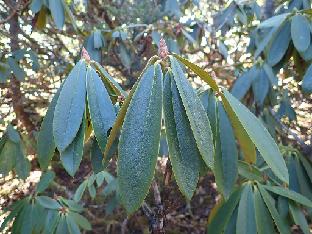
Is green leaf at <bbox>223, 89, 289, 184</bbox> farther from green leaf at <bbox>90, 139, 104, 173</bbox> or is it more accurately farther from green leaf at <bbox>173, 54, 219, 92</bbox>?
green leaf at <bbox>90, 139, 104, 173</bbox>

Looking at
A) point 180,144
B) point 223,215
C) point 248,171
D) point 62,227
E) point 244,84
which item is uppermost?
point 180,144

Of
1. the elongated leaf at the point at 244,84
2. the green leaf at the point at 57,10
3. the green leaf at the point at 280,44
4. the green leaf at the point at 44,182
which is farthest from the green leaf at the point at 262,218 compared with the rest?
the green leaf at the point at 57,10

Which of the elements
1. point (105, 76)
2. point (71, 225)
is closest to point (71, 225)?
point (71, 225)

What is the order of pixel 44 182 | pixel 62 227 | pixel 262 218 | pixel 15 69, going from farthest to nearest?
pixel 15 69
pixel 44 182
pixel 62 227
pixel 262 218

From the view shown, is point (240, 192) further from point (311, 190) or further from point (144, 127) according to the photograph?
point (144, 127)

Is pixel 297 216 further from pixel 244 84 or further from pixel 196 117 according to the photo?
pixel 196 117

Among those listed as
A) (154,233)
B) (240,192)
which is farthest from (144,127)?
(240,192)

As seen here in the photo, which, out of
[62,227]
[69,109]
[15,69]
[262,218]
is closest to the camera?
[69,109]

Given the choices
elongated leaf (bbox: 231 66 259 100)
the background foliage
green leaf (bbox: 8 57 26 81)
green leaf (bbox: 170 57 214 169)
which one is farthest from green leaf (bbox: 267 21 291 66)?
green leaf (bbox: 8 57 26 81)
